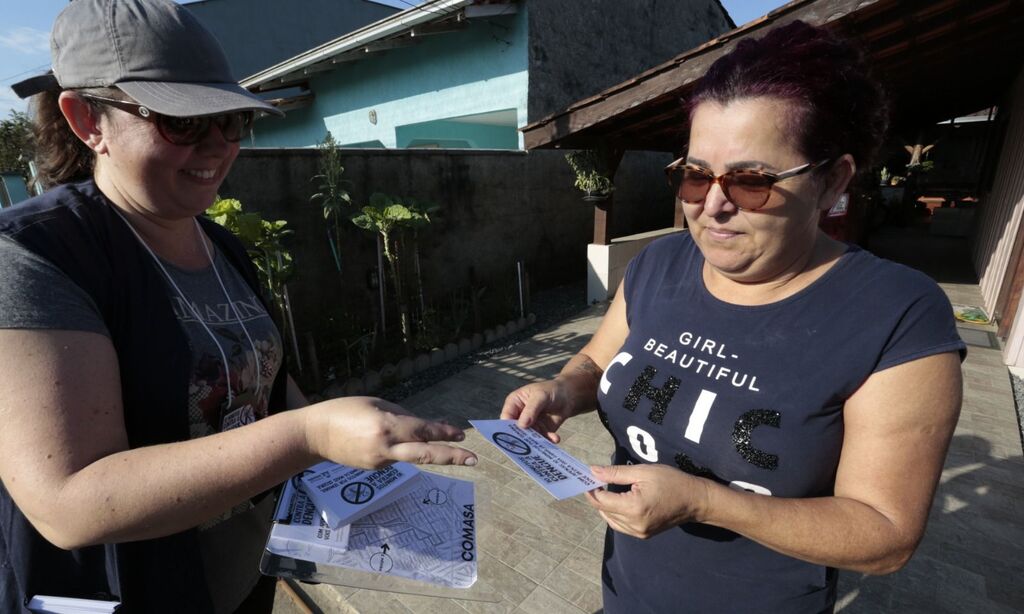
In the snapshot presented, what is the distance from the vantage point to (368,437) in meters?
0.91

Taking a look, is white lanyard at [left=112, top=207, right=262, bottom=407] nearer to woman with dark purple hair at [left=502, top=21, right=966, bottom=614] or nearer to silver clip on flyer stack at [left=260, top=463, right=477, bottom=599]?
silver clip on flyer stack at [left=260, top=463, right=477, bottom=599]

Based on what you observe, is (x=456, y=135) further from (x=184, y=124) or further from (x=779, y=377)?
(x=779, y=377)

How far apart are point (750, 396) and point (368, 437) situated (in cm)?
91

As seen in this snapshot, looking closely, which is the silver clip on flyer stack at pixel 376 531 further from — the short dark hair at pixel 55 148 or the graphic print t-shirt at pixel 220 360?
the short dark hair at pixel 55 148

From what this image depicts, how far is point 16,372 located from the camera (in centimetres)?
83

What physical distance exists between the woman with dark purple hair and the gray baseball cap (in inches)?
49.7

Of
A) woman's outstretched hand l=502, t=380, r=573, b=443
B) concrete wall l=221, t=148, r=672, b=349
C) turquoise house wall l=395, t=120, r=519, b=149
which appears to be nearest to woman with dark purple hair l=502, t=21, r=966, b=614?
woman's outstretched hand l=502, t=380, r=573, b=443

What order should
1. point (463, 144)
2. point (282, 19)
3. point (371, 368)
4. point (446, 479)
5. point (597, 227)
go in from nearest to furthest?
point (446, 479) < point (371, 368) < point (597, 227) < point (463, 144) < point (282, 19)

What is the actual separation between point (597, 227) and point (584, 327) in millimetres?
2016

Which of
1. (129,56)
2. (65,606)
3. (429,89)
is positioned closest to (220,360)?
(65,606)

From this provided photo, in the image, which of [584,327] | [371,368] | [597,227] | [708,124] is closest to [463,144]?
[597,227]

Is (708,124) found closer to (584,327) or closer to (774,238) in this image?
(774,238)

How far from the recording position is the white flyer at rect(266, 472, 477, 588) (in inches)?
45.4

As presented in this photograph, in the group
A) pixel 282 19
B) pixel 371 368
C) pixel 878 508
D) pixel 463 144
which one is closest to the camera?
pixel 878 508
